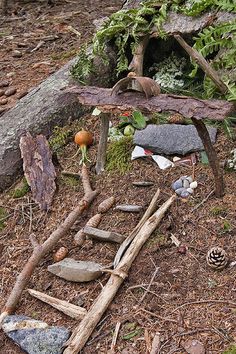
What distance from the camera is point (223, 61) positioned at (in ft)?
12.9

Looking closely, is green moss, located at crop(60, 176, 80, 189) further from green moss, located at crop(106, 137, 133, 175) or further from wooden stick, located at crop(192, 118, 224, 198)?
wooden stick, located at crop(192, 118, 224, 198)

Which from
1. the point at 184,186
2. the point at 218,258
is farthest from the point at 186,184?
the point at 218,258

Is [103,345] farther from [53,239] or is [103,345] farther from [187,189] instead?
[187,189]

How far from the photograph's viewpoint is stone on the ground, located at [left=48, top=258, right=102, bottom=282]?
10.3ft

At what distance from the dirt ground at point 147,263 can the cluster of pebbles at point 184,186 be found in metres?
0.04

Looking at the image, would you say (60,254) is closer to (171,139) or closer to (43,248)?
(43,248)

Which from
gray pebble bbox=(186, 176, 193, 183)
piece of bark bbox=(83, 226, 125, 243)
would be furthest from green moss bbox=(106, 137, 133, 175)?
piece of bark bbox=(83, 226, 125, 243)

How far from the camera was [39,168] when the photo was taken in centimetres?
404

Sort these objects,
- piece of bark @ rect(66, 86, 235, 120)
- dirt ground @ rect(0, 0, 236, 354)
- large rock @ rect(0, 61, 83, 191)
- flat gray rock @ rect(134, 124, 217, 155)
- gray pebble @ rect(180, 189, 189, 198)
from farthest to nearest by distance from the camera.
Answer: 1. large rock @ rect(0, 61, 83, 191)
2. flat gray rock @ rect(134, 124, 217, 155)
3. gray pebble @ rect(180, 189, 189, 198)
4. piece of bark @ rect(66, 86, 235, 120)
5. dirt ground @ rect(0, 0, 236, 354)

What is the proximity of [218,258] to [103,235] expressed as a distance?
0.69 metres

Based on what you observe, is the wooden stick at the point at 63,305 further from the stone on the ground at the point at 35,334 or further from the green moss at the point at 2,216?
the green moss at the point at 2,216

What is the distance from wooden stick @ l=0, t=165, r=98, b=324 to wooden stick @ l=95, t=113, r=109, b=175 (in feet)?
0.43

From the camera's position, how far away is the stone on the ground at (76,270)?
3125 mm

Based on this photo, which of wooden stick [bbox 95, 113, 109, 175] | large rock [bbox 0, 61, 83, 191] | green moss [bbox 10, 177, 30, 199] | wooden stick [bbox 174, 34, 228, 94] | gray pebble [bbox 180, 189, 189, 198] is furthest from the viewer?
large rock [bbox 0, 61, 83, 191]
